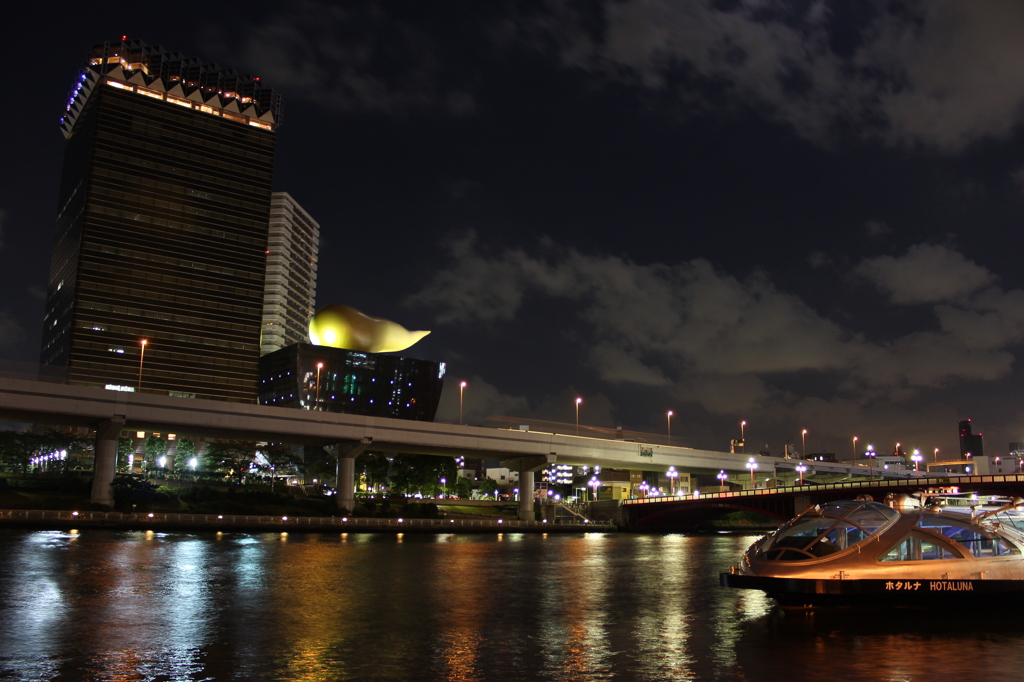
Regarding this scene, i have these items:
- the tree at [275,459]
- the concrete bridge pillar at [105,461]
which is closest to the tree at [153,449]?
the tree at [275,459]

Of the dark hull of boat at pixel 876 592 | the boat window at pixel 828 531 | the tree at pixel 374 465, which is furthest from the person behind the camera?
the tree at pixel 374 465

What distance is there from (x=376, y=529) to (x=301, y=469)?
205ft

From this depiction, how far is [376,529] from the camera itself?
85938 millimetres

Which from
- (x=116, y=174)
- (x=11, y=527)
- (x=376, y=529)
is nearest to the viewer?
(x=11, y=527)

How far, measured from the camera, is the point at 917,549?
27.1 metres

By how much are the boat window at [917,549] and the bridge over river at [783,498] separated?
3519 cm

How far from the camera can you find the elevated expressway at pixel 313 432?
82.1 meters

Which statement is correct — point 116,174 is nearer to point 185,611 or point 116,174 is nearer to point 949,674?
point 185,611

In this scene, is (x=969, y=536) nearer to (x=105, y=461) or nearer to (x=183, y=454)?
(x=105, y=461)

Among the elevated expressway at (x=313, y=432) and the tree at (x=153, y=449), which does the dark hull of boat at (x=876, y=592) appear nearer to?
the elevated expressway at (x=313, y=432)

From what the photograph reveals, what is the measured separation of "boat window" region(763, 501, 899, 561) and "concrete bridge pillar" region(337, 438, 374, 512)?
7656 centimetres

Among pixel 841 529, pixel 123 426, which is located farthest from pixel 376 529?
pixel 841 529

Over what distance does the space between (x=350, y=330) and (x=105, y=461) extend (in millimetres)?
73293

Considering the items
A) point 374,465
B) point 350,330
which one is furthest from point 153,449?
point 374,465
